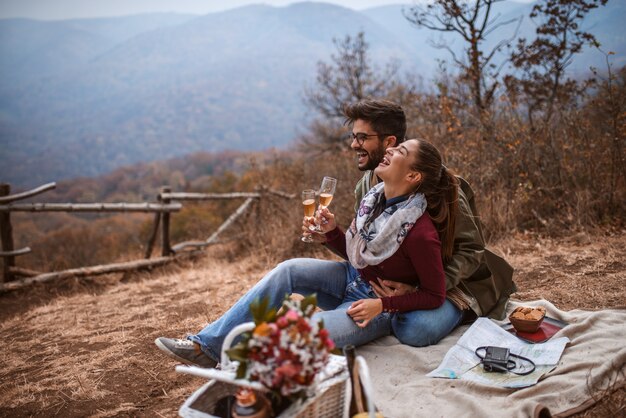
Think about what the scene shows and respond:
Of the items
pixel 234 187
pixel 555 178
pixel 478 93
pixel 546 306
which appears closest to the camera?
pixel 546 306

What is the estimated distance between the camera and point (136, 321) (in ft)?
15.3

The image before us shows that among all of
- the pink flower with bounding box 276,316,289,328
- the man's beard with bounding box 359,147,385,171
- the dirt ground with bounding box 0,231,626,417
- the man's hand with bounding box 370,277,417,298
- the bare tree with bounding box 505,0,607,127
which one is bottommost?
the dirt ground with bounding box 0,231,626,417

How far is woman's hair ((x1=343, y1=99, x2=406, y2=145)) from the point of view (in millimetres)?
3289

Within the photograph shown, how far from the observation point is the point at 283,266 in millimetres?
2877

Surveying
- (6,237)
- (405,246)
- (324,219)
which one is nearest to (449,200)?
(405,246)

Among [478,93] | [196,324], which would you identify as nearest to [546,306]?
[196,324]

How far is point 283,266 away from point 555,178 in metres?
4.88

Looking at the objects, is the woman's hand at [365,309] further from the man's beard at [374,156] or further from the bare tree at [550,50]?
the bare tree at [550,50]

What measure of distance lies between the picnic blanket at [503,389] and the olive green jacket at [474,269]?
1.17 ft

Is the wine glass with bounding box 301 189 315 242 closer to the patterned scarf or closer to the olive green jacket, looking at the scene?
the patterned scarf

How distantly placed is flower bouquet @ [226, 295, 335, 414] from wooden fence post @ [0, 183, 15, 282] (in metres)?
6.25

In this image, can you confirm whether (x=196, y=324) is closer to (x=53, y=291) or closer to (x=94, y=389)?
(x=94, y=389)

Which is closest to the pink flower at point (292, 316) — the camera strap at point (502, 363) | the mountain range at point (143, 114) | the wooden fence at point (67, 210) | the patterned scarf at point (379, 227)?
the patterned scarf at point (379, 227)

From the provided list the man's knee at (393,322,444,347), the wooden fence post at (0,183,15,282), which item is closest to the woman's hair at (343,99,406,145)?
the man's knee at (393,322,444,347)
